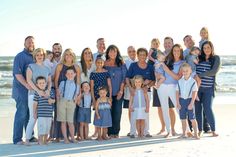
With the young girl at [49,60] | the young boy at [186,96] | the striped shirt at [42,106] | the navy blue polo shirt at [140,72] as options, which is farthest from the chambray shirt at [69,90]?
the young boy at [186,96]

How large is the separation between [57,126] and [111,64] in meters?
1.52

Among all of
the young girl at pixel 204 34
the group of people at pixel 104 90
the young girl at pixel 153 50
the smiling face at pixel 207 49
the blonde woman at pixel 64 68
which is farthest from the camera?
the young girl at pixel 204 34

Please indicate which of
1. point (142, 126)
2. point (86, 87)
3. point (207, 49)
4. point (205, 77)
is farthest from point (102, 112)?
point (207, 49)

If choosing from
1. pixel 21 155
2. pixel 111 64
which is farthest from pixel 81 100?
pixel 21 155

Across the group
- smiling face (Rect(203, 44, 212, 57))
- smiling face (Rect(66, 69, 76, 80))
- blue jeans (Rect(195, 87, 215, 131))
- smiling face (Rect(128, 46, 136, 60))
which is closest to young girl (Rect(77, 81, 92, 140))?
smiling face (Rect(66, 69, 76, 80))

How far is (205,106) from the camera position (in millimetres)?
7402

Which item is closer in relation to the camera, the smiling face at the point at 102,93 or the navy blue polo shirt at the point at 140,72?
the smiling face at the point at 102,93

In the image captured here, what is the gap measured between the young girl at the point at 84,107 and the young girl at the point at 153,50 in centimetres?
153

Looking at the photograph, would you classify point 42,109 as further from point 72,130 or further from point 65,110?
point 72,130

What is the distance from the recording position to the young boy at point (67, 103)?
6.93 metres

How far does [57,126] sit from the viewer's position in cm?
709

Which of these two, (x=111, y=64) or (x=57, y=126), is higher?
(x=111, y=64)

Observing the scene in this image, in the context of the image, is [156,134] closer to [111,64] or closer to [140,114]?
[140,114]

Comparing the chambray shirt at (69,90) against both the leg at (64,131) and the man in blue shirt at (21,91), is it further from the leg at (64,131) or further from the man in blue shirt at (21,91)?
the man in blue shirt at (21,91)
